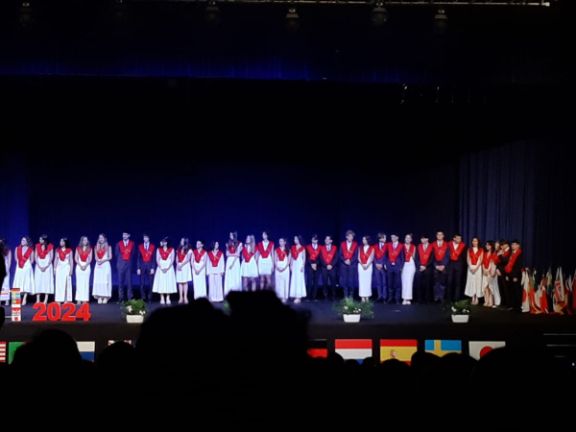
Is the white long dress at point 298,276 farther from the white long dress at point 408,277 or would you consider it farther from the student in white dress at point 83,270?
the student in white dress at point 83,270

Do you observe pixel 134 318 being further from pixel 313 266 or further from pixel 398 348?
pixel 313 266

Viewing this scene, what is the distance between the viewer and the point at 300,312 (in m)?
1.90

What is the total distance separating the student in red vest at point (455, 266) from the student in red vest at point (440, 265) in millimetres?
97

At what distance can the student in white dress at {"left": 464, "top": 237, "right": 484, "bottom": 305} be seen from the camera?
52.5ft

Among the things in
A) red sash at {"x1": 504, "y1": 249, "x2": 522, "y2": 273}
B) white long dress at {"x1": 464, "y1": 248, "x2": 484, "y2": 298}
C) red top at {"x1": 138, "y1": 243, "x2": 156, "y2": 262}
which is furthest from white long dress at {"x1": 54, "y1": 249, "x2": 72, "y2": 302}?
red sash at {"x1": 504, "y1": 249, "x2": 522, "y2": 273}

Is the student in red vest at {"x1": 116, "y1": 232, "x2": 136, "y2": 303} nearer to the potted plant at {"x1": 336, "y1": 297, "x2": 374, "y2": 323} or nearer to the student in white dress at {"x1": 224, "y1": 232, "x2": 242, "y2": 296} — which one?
the student in white dress at {"x1": 224, "y1": 232, "x2": 242, "y2": 296}

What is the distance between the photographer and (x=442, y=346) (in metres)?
11.5

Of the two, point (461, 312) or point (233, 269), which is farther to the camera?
point (233, 269)

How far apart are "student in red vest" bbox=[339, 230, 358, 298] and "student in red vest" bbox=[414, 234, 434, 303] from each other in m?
1.40

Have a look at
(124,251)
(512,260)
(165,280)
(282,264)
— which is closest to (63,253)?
(124,251)

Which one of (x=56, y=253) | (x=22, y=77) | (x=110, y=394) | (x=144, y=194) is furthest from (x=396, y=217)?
(x=110, y=394)

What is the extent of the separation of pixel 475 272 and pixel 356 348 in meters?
5.48

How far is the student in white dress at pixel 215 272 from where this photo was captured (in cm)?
1625

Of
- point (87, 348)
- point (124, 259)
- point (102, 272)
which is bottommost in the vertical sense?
point (87, 348)
